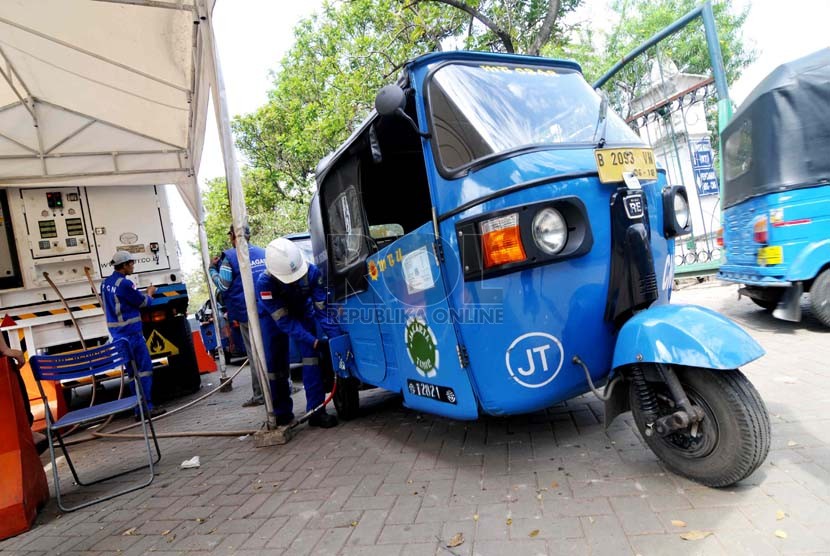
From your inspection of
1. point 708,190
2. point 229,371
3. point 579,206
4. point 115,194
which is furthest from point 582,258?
point 708,190

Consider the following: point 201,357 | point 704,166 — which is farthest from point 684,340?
point 704,166

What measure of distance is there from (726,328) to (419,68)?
206cm

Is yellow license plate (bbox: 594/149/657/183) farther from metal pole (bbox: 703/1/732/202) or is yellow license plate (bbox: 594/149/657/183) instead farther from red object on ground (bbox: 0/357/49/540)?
metal pole (bbox: 703/1/732/202)

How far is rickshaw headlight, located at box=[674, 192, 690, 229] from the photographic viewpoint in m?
2.72

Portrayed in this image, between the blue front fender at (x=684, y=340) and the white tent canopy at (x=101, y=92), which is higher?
the white tent canopy at (x=101, y=92)

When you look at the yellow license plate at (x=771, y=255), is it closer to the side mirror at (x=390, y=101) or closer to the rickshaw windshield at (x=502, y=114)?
the rickshaw windshield at (x=502, y=114)

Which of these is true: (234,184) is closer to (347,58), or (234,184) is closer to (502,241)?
(502,241)

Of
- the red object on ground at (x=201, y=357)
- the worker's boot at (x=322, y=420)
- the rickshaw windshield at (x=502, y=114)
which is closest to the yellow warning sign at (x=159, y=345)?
the red object on ground at (x=201, y=357)

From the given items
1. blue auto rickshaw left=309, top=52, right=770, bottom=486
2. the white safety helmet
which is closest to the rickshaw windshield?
blue auto rickshaw left=309, top=52, right=770, bottom=486

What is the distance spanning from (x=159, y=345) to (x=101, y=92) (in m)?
3.31

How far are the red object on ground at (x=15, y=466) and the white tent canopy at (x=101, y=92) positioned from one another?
314 cm

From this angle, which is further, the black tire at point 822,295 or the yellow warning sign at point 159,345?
the yellow warning sign at point 159,345

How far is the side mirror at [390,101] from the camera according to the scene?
2449 mm

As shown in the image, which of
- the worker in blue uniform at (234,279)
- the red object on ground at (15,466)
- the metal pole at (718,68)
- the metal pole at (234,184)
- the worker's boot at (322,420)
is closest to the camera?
the red object on ground at (15,466)
